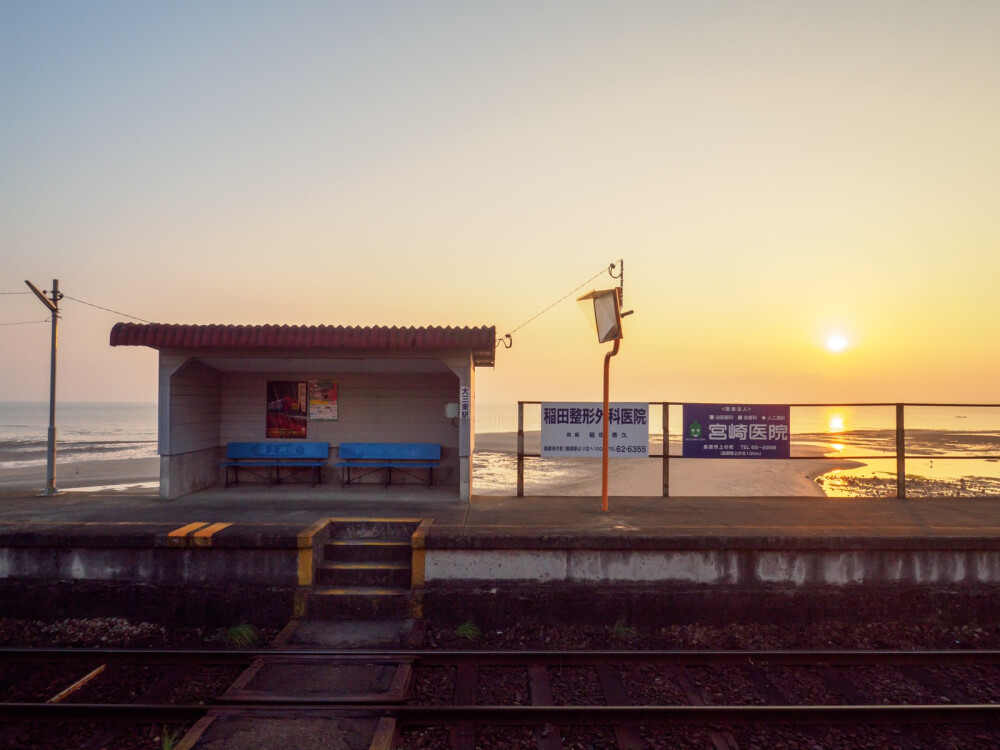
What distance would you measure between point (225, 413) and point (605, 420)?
795 cm

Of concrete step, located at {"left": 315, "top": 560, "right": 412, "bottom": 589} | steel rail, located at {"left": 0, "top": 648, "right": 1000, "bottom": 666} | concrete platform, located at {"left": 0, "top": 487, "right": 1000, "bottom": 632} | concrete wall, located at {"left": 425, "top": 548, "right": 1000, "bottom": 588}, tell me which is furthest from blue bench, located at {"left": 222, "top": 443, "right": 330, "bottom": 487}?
steel rail, located at {"left": 0, "top": 648, "right": 1000, "bottom": 666}

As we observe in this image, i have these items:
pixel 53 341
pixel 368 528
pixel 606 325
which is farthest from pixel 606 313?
pixel 53 341

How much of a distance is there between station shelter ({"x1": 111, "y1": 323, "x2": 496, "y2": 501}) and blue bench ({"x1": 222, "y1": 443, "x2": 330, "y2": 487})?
0.65ft

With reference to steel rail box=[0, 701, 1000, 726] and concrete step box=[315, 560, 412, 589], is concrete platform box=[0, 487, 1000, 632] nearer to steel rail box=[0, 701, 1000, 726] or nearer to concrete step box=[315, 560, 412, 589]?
concrete step box=[315, 560, 412, 589]

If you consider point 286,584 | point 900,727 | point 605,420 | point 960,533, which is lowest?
point 900,727

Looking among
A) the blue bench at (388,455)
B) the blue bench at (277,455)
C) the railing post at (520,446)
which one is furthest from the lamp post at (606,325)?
the blue bench at (277,455)

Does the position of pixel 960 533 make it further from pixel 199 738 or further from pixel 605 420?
pixel 199 738

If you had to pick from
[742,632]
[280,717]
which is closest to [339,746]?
[280,717]

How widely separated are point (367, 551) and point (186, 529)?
2.36 meters

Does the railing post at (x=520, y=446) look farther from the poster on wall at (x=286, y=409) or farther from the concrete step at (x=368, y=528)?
the poster on wall at (x=286, y=409)

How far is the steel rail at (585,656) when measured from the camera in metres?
5.73

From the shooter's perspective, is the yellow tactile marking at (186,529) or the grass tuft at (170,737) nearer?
the grass tuft at (170,737)

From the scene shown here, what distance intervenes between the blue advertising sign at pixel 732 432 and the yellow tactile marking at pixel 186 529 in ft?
26.2

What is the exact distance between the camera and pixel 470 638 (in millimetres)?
6488
